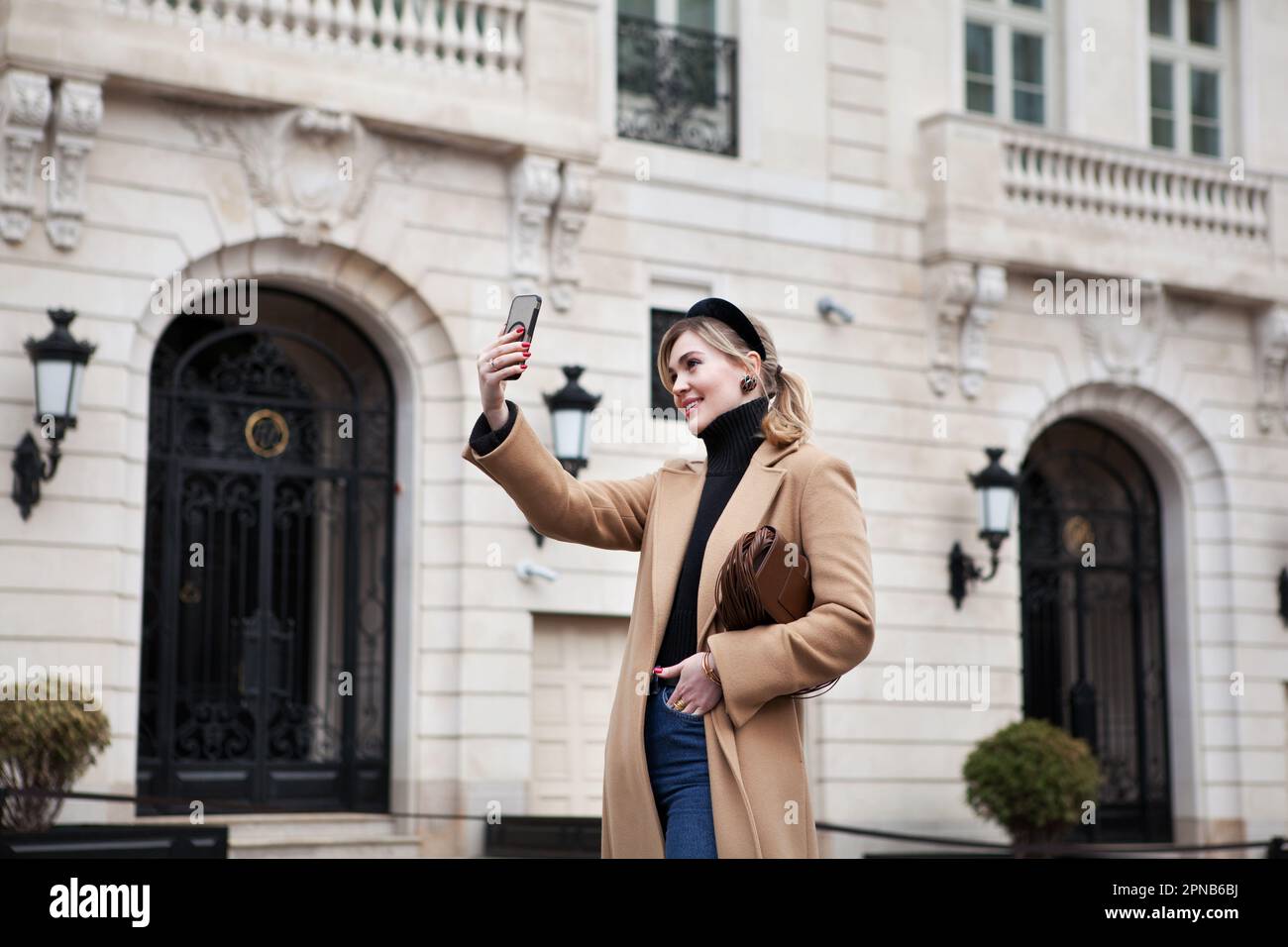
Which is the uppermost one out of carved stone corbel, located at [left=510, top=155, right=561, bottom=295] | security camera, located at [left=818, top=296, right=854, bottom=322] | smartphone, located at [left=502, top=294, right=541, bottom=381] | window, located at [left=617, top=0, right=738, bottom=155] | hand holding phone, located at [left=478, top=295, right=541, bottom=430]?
window, located at [left=617, top=0, right=738, bottom=155]

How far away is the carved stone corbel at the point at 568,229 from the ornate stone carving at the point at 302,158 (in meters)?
1.45

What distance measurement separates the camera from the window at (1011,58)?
52.1ft

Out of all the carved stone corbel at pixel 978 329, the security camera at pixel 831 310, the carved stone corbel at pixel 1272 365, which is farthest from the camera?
the carved stone corbel at pixel 1272 365

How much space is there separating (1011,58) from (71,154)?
29.0 ft

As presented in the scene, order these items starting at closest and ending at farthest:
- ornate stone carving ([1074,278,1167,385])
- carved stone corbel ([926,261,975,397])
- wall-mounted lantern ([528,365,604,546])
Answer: wall-mounted lantern ([528,365,604,546]) < carved stone corbel ([926,261,975,397]) < ornate stone carving ([1074,278,1167,385])

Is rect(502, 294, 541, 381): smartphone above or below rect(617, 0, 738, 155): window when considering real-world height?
below

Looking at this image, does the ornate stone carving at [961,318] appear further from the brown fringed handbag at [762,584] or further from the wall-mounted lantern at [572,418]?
the brown fringed handbag at [762,584]

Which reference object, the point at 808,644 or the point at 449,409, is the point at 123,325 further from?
the point at 808,644

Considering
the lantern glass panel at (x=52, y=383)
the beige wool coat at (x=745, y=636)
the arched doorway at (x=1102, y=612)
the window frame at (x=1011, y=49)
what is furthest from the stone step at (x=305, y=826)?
the beige wool coat at (x=745, y=636)

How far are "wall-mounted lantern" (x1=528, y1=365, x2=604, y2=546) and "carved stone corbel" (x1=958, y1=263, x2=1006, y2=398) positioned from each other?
4035mm

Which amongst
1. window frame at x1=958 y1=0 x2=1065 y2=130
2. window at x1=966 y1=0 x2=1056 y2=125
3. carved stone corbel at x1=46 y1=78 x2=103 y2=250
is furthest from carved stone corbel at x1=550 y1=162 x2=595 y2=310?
window at x1=966 y1=0 x2=1056 y2=125

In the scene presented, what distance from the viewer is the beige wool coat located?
328 cm

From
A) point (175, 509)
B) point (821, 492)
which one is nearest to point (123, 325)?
point (175, 509)

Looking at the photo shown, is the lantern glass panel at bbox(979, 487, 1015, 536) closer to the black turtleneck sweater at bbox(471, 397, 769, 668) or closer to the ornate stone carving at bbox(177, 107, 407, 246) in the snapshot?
the ornate stone carving at bbox(177, 107, 407, 246)
